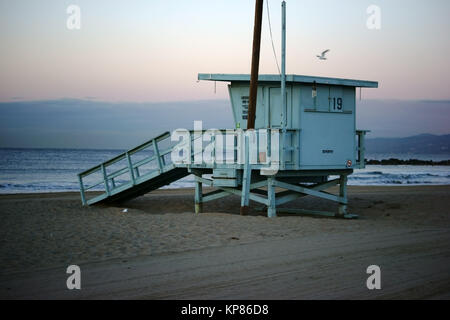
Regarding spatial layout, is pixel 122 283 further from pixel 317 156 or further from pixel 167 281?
pixel 317 156

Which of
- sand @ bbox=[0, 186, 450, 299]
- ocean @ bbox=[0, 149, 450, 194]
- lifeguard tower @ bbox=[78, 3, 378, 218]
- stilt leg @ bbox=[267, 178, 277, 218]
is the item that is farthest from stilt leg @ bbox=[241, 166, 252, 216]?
ocean @ bbox=[0, 149, 450, 194]

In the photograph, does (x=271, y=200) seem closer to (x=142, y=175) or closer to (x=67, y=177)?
(x=142, y=175)

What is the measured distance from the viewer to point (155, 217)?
47.0ft

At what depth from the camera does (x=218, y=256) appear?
9.34 m

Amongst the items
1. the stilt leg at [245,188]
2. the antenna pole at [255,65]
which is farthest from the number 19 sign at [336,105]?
the stilt leg at [245,188]

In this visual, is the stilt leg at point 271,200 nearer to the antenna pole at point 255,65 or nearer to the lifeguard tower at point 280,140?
the lifeguard tower at point 280,140

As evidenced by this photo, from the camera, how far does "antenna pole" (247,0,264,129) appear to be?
48.9 ft

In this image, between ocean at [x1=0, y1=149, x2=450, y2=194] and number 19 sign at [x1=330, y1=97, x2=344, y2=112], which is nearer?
number 19 sign at [x1=330, y1=97, x2=344, y2=112]

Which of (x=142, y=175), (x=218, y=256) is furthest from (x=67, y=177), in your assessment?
(x=218, y=256)

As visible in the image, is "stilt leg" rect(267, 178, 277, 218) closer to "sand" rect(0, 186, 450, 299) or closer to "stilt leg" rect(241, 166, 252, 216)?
Answer: "stilt leg" rect(241, 166, 252, 216)

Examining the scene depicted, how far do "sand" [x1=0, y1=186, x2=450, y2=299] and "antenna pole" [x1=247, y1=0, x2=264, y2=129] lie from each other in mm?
2836

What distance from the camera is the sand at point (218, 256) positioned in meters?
7.18

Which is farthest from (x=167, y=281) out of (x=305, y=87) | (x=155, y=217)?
(x=305, y=87)

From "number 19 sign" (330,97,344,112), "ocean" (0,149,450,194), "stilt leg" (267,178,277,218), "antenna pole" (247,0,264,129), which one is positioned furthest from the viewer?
"ocean" (0,149,450,194)
